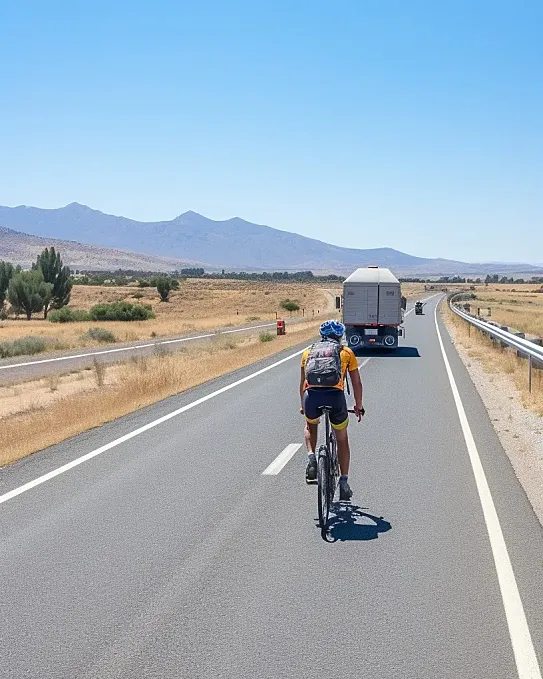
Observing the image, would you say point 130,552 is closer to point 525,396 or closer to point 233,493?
point 233,493

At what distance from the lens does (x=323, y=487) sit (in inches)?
291

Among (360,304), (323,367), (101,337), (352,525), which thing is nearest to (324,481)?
(352,525)

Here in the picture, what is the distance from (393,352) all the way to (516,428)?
17015 mm

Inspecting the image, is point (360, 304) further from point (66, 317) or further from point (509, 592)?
point (66, 317)

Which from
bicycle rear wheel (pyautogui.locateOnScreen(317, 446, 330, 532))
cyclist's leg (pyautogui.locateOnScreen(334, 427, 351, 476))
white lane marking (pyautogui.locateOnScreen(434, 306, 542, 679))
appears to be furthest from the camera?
cyclist's leg (pyautogui.locateOnScreen(334, 427, 351, 476))

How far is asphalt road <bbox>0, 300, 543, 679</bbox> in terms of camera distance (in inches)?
195

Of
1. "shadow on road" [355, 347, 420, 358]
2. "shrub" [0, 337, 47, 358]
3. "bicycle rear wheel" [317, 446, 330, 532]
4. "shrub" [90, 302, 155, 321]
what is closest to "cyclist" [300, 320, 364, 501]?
"bicycle rear wheel" [317, 446, 330, 532]

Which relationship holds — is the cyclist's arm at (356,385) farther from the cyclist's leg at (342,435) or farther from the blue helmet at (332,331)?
the blue helmet at (332,331)

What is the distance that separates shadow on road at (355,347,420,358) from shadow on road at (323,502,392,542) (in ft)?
68.8

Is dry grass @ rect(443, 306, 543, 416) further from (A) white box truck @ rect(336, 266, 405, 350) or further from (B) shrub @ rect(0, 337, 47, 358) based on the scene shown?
(B) shrub @ rect(0, 337, 47, 358)

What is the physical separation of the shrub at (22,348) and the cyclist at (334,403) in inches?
1138

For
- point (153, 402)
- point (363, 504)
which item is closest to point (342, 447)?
point (363, 504)

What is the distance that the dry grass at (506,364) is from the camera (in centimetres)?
1729

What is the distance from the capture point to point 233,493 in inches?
356
